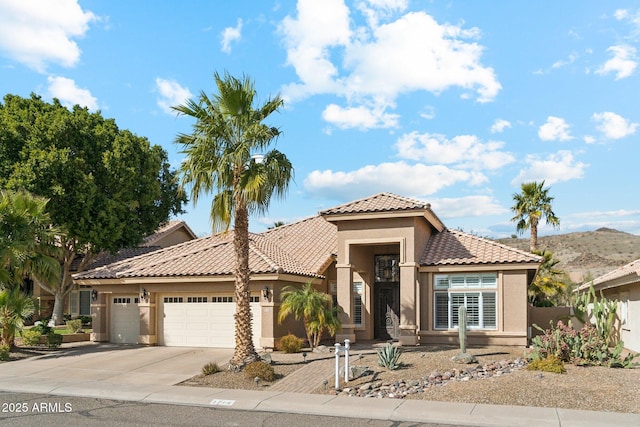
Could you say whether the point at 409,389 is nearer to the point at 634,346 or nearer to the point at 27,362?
the point at 634,346

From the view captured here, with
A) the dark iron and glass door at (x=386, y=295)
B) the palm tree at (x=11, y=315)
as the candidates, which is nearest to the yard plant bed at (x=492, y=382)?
the dark iron and glass door at (x=386, y=295)

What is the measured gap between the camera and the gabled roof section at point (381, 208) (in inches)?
927

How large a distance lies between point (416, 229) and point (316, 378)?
8918 millimetres

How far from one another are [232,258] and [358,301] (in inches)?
222

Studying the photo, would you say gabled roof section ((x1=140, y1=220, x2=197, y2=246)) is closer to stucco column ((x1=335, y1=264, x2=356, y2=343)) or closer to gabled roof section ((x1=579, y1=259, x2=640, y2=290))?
stucco column ((x1=335, y1=264, x2=356, y2=343))

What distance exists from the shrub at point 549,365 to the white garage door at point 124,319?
16.2 metres

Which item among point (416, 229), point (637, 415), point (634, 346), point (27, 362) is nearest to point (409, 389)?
point (637, 415)

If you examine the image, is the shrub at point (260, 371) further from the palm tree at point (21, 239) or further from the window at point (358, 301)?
the palm tree at point (21, 239)

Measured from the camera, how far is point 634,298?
23.3 metres

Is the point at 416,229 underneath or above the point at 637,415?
above

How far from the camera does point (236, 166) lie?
59.9 feet

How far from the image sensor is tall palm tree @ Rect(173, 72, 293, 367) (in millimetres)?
18062

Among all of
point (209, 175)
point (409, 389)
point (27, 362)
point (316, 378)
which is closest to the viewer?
point (409, 389)

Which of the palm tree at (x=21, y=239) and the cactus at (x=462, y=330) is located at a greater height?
the palm tree at (x=21, y=239)
